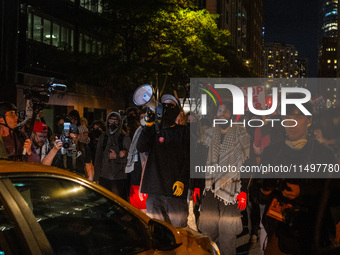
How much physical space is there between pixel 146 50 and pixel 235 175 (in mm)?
19146

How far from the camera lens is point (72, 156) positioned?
7.66 m

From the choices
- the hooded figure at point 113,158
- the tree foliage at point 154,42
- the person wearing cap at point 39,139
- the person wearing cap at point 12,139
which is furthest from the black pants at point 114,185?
the tree foliage at point 154,42

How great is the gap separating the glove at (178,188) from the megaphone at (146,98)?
3.35 ft

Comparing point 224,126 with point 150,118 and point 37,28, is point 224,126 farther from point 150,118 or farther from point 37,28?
point 37,28

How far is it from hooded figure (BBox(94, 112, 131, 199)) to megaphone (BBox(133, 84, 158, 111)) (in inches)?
84.2

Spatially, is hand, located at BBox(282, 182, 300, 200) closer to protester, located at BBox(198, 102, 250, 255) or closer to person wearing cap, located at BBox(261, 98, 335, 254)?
person wearing cap, located at BBox(261, 98, 335, 254)

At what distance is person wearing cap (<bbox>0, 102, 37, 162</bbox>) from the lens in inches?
234

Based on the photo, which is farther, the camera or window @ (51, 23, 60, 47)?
window @ (51, 23, 60, 47)

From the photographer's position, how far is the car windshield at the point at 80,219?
2.67 m

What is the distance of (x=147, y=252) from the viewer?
2.93 meters

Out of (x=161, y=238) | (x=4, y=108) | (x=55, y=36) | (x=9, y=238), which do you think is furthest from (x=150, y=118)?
(x=55, y=36)

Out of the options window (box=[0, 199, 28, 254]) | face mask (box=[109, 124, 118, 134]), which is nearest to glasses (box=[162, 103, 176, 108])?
face mask (box=[109, 124, 118, 134])

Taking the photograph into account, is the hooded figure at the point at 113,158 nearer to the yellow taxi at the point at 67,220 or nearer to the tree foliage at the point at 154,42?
the yellow taxi at the point at 67,220

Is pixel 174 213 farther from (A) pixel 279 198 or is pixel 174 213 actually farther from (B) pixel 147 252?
(B) pixel 147 252
